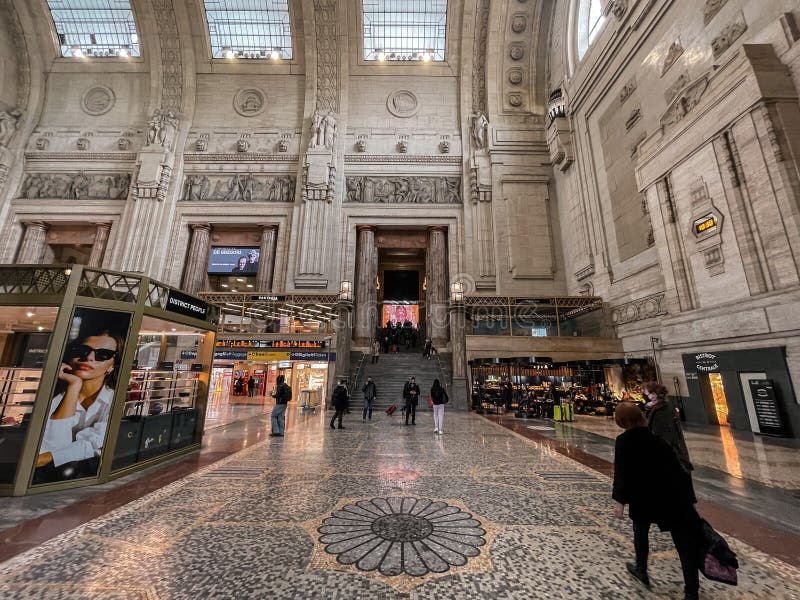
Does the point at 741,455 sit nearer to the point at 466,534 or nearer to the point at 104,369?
the point at 466,534

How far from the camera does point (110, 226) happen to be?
21391 millimetres

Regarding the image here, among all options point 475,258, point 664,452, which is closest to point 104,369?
point 664,452

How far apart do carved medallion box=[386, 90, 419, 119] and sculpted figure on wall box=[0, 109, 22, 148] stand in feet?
79.6

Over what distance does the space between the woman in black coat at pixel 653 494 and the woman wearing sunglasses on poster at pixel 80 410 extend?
601cm

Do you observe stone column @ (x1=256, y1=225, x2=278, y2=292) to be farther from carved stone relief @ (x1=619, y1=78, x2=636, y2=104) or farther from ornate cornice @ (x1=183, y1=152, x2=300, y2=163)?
carved stone relief @ (x1=619, y1=78, x2=636, y2=104)

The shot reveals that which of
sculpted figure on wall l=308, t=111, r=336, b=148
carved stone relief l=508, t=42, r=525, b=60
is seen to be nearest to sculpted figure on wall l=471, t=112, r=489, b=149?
carved stone relief l=508, t=42, r=525, b=60

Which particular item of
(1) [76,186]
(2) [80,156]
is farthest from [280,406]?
(2) [80,156]

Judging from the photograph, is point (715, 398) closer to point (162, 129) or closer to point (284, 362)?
point (284, 362)

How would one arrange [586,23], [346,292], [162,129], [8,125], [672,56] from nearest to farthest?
1. [672,56]
2. [346,292]
3. [586,23]
4. [8,125]
5. [162,129]

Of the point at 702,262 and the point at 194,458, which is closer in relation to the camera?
the point at 194,458

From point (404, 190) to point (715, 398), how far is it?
18.4 meters

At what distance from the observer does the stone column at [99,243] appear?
20547mm

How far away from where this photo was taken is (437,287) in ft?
68.3

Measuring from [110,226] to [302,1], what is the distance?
18955 millimetres
